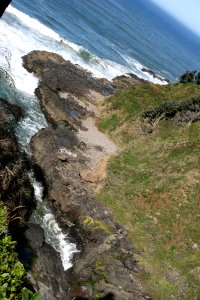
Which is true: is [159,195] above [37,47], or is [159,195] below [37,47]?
above

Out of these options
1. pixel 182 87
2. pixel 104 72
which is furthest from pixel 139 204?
pixel 104 72

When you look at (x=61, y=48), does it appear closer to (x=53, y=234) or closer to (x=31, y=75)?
(x=31, y=75)

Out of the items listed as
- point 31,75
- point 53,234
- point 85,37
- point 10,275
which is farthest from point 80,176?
point 85,37

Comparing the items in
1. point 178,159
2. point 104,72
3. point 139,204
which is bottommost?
point 104,72

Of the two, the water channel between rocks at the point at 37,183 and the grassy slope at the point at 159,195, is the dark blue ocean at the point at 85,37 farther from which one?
the grassy slope at the point at 159,195

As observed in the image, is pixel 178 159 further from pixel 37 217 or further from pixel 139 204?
pixel 37 217

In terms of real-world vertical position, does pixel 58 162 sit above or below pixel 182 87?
below
